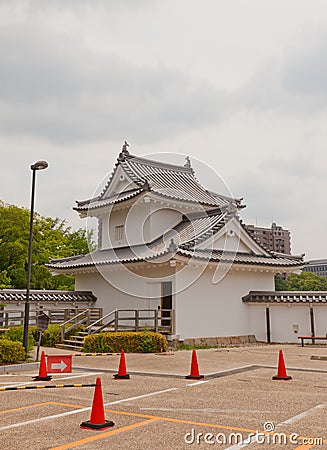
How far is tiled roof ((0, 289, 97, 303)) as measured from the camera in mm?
23234

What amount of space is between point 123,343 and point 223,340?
21.4 ft

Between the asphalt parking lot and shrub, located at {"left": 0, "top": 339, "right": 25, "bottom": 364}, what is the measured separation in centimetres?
116

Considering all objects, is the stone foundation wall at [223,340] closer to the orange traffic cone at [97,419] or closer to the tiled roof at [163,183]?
the tiled roof at [163,183]

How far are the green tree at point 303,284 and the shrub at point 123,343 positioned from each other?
61.5 m

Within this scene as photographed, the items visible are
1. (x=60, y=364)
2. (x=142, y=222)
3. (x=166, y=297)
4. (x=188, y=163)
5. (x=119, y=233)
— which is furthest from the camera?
(x=188, y=163)

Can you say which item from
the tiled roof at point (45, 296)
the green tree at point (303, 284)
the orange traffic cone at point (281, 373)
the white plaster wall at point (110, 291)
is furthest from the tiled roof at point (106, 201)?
the green tree at point (303, 284)

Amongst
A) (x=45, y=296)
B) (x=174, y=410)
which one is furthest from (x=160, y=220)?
(x=174, y=410)

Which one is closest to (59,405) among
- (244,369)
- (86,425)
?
(86,425)

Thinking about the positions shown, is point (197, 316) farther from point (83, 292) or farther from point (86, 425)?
point (86, 425)

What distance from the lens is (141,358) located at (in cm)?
1633

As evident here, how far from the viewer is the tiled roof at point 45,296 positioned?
23234 mm

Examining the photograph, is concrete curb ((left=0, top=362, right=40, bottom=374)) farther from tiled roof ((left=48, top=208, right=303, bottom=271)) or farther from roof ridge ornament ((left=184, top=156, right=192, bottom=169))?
roof ridge ornament ((left=184, top=156, right=192, bottom=169))

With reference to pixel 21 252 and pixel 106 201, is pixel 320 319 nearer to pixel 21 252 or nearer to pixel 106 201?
pixel 106 201

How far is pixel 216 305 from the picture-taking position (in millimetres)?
23125
